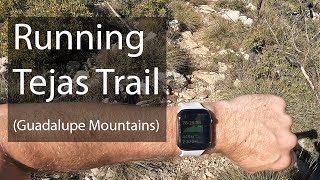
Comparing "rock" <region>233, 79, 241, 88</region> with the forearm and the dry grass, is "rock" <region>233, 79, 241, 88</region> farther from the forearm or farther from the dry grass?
the forearm

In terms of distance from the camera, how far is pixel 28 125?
1.73 m

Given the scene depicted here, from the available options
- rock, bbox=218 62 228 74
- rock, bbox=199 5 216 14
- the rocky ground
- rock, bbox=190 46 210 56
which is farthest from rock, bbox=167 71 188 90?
rock, bbox=199 5 216 14

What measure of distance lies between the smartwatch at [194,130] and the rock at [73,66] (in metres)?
3.86

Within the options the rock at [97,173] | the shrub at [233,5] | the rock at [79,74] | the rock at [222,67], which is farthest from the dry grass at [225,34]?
the rock at [97,173]

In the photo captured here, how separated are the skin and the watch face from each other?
0.04 meters

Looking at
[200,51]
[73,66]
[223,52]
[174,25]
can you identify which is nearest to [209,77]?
[223,52]

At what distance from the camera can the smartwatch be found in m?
1.78

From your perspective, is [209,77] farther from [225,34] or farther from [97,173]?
[97,173]

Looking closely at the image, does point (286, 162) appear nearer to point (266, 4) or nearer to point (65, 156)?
point (65, 156)

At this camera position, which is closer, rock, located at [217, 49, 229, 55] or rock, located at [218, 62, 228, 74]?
rock, located at [218, 62, 228, 74]

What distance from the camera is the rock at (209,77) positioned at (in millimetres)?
5340

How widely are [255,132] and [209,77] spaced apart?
368cm

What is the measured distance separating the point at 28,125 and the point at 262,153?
92 centimetres

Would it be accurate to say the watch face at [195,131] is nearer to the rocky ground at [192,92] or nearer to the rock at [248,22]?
the rocky ground at [192,92]
